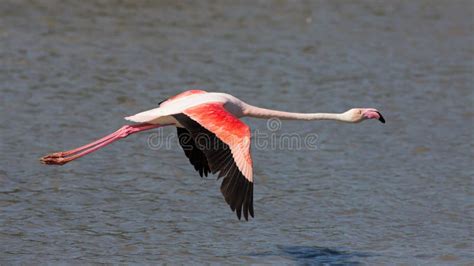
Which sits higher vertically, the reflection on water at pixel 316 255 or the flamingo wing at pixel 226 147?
the flamingo wing at pixel 226 147

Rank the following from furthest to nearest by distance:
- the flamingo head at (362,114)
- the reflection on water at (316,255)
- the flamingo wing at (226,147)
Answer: the flamingo head at (362,114), the reflection on water at (316,255), the flamingo wing at (226,147)

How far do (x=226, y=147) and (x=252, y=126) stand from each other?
542 cm

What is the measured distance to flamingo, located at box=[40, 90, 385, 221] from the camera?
7746mm

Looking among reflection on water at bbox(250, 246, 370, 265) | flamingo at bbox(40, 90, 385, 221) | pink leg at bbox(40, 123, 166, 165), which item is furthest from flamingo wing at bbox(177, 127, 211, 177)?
reflection on water at bbox(250, 246, 370, 265)

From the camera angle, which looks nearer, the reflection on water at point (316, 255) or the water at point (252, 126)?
the reflection on water at point (316, 255)

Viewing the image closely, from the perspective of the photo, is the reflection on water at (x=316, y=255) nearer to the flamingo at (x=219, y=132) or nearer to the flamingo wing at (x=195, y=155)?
the flamingo at (x=219, y=132)

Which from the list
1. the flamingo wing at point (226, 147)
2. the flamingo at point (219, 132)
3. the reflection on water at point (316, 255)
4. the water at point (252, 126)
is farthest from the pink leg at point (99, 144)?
the reflection on water at point (316, 255)

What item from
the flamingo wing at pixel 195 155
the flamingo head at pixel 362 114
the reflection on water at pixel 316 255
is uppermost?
the flamingo head at pixel 362 114

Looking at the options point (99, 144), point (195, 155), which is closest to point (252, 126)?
point (195, 155)

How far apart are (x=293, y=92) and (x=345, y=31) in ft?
15.9

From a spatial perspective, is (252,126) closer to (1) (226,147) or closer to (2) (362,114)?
(2) (362,114)

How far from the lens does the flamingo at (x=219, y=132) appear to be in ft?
25.4

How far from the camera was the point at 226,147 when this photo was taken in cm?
803

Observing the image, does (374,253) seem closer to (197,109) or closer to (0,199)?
(197,109)
